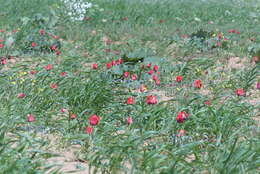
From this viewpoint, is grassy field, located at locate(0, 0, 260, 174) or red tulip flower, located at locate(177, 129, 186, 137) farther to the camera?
red tulip flower, located at locate(177, 129, 186, 137)

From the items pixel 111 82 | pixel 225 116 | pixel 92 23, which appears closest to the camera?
pixel 225 116

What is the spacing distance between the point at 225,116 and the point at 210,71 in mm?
2359

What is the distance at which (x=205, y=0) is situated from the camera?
19.3 meters

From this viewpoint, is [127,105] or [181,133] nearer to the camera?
[181,133]

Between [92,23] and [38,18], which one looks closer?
[38,18]

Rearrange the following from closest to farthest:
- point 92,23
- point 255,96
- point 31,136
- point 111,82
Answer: point 31,136
point 111,82
point 255,96
point 92,23

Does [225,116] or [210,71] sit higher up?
[210,71]

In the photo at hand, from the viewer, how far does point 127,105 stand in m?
4.42

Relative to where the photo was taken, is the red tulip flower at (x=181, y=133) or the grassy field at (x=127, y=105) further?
the red tulip flower at (x=181, y=133)

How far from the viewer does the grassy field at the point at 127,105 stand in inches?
123

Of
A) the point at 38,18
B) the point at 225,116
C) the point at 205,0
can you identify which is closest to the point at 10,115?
the point at 225,116

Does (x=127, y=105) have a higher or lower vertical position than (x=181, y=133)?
higher

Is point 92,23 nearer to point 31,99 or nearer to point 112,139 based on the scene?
point 31,99

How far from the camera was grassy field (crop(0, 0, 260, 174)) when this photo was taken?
3135 millimetres
